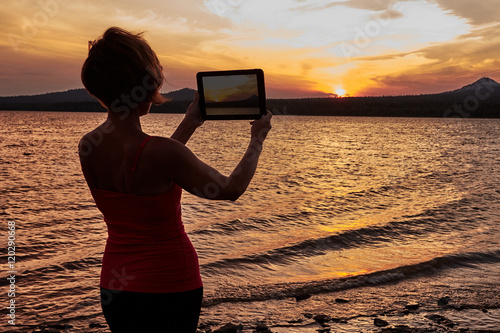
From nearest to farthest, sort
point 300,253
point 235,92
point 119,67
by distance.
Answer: point 119,67
point 235,92
point 300,253

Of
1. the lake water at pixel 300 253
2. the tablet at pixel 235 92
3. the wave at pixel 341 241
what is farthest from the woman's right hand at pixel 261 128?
the wave at pixel 341 241

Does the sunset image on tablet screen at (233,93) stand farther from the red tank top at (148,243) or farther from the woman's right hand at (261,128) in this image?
the red tank top at (148,243)

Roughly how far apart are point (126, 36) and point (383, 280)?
7.95 metres

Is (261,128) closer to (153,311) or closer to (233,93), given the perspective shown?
(233,93)

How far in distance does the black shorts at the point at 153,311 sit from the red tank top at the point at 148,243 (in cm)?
4

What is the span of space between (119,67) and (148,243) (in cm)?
84

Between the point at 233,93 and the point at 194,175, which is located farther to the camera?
the point at 233,93

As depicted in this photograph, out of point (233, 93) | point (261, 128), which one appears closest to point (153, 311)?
A: point (261, 128)

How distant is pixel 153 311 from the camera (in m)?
2.01

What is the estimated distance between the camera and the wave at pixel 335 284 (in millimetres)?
7562

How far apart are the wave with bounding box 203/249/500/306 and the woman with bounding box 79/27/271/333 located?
5503mm

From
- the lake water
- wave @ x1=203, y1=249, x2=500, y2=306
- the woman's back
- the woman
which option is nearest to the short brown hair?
the woman

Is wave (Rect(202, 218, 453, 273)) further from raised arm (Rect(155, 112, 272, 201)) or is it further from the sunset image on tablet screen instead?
raised arm (Rect(155, 112, 272, 201))

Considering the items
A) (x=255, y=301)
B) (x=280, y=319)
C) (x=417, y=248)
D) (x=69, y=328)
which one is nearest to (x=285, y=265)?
(x=255, y=301)
